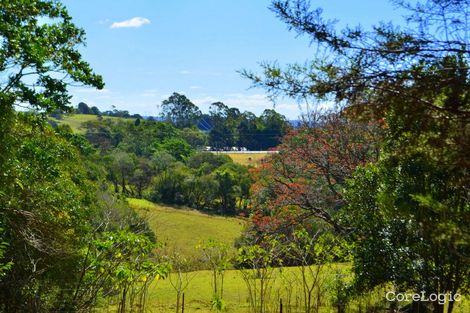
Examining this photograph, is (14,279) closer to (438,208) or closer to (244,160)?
(438,208)

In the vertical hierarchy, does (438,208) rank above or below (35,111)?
below

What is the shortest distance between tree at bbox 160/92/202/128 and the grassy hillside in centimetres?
5014

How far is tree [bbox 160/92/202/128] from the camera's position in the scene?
3366 inches

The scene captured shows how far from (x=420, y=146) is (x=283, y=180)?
8089 millimetres

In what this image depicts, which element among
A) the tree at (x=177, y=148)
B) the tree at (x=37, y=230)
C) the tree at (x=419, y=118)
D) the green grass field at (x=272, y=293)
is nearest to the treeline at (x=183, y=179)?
the tree at (x=177, y=148)

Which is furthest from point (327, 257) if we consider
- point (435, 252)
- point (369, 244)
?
point (435, 252)

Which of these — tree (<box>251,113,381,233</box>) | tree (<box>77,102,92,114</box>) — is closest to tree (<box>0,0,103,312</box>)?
tree (<box>251,113,381,233</box>)

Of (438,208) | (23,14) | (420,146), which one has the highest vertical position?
(23,14)

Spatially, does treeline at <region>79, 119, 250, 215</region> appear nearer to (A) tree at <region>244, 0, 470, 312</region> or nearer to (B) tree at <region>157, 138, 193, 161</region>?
(B) tree at <region>157, 138, 193, 161</region>

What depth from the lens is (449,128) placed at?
366 cm

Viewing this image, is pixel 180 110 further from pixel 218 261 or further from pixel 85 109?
pixel 218 261

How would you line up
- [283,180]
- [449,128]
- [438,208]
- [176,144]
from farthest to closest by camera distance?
[176,144] → [283,180] → [449,128] → [438,208]

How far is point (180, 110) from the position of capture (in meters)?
86.1

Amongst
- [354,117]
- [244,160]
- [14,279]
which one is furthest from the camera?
[244,160]
